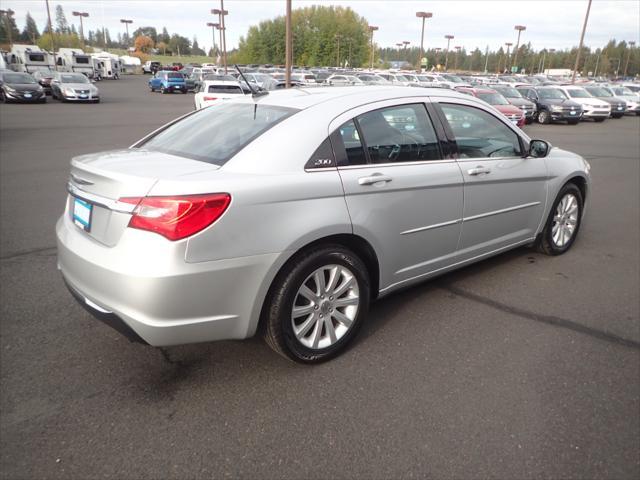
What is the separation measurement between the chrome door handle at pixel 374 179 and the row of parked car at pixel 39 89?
1049 inches

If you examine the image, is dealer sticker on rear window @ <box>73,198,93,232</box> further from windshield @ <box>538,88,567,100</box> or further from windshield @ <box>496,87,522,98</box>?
windshield @ <box>538,88,567,100</box>

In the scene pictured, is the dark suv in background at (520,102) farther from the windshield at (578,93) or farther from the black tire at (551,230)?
the black tire at (551,230)

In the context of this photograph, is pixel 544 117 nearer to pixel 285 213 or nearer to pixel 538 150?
pixel 538 150

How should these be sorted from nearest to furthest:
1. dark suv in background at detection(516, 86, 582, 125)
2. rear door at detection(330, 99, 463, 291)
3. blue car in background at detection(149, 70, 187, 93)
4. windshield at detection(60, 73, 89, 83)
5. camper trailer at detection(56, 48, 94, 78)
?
rear door at detection(330, 99, 463, 291) < dark suv in background at detection(516, 86, 582, 125) < windshield at detection(60, 73, 89, 83) < blue car in background at detection(149, 70, 187, 93) < camper trailer at detection(56, 48, 94, 78)

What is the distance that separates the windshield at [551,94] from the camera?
23.4 metres

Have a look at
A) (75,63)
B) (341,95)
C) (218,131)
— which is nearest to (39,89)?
(75,63)

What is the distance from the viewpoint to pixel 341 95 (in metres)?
3.39

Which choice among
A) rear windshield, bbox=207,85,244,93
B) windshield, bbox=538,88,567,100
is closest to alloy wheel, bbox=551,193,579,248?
rear windshield, bbox=207,85,244,93

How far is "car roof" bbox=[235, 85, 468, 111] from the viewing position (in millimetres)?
3287

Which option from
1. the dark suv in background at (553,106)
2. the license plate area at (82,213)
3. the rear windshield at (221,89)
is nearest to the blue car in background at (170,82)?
the rear windshield at (221,89)

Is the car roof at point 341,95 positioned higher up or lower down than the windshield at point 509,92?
higher up

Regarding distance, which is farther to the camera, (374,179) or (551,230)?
(551,230)

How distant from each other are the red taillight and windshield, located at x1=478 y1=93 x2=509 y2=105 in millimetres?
18246

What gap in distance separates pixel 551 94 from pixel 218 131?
79.8ft
